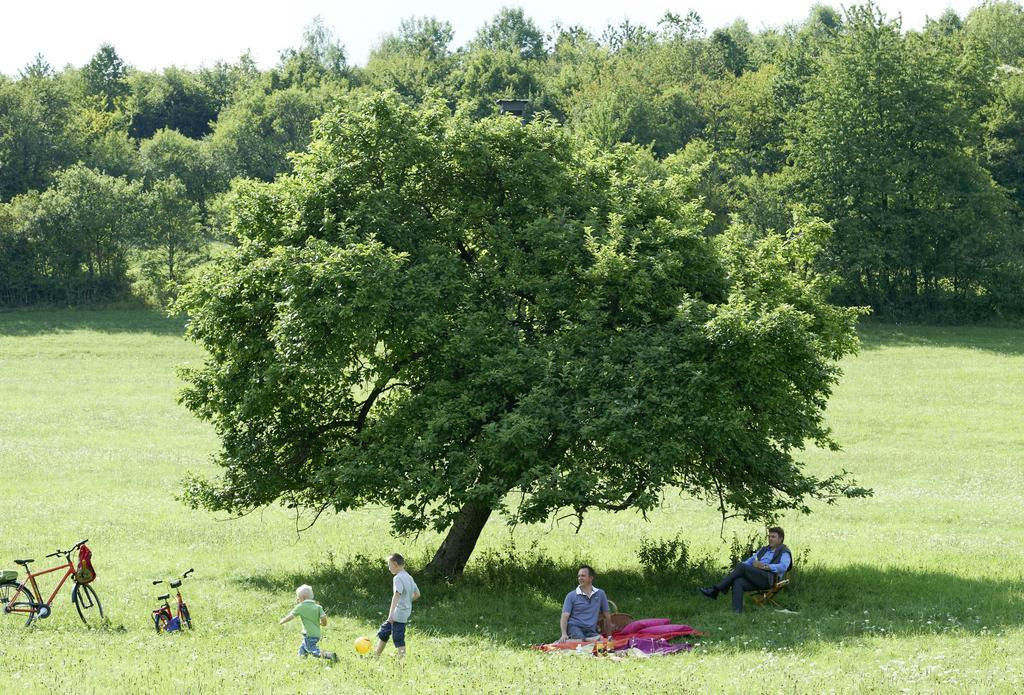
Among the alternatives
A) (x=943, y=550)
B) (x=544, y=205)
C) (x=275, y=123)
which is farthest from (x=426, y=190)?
(x=275, y=123)

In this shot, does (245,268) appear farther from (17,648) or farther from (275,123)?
(275,123)

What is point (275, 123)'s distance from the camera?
10269 centimetres

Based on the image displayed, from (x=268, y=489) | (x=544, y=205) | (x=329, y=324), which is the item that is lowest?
(x=268, y=489)

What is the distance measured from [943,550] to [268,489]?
15365 mm

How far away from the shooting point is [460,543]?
24406 millimetres

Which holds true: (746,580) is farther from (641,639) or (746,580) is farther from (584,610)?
(584,610)

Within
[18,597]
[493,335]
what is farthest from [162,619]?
[493,335]

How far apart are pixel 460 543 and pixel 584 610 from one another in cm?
608

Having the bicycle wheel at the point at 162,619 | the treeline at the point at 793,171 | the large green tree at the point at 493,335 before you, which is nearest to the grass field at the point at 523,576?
the bicycle wheel at the point at 162,619

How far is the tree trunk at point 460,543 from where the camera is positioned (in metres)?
24.3

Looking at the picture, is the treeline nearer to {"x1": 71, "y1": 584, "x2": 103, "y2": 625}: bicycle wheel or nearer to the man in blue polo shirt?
{"x1": 71, "y1": 584, "x2": 103, "y2": 625}: bicycle wheel

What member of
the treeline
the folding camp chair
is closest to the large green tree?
the folding camp chair

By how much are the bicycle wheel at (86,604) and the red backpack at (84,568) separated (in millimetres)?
163

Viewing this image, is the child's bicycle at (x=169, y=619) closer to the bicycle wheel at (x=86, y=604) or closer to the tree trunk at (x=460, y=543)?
the bicycle wheel at (x=86, y=604)
